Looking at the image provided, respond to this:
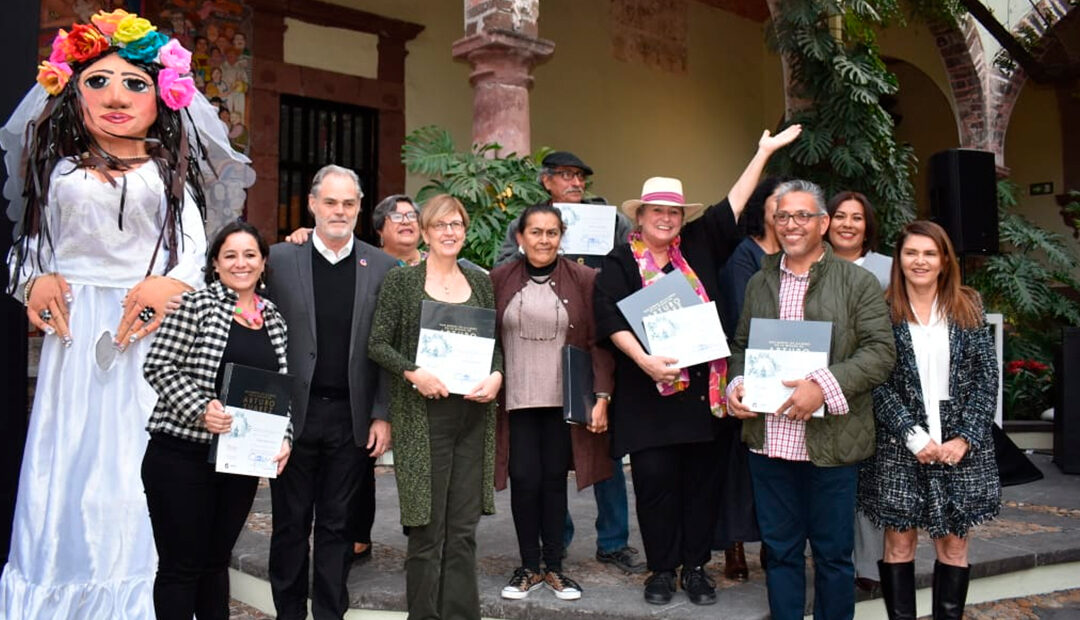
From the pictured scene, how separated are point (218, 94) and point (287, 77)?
0.73 meters

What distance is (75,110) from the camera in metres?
3.53

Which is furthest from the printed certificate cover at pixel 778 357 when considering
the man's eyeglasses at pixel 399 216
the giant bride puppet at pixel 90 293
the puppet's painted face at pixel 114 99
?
the puppet's painted face at pixel 114 99

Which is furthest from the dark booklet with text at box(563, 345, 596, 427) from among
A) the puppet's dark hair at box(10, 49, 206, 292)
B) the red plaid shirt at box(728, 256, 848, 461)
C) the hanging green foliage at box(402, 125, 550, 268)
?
the hanging green foliage at box(402, 125, 550, 268)

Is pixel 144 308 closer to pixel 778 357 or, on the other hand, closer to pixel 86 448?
pixel 86 448

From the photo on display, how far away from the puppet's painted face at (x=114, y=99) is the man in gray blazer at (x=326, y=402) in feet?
2.21

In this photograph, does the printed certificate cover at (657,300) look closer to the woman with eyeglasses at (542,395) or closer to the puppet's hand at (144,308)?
the woman with eyeglasses at (542,395)

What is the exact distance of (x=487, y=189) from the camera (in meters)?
6.65

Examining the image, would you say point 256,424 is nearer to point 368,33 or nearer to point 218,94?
point 218,94

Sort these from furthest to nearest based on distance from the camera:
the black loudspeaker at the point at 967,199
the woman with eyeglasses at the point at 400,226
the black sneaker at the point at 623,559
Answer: the black loudspeaker at the point at 967,199
the woman with eyeglasses at the point at 400,226
the black sneaker at the point at 623,559

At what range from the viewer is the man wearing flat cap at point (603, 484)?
14.8 feet

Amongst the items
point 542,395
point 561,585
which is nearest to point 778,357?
point 542,395

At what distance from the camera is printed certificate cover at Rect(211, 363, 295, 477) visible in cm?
307

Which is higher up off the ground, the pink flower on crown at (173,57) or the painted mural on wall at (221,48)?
the painted mural on wall at (221,48)

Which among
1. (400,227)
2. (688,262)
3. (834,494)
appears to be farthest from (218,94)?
(834,494)
